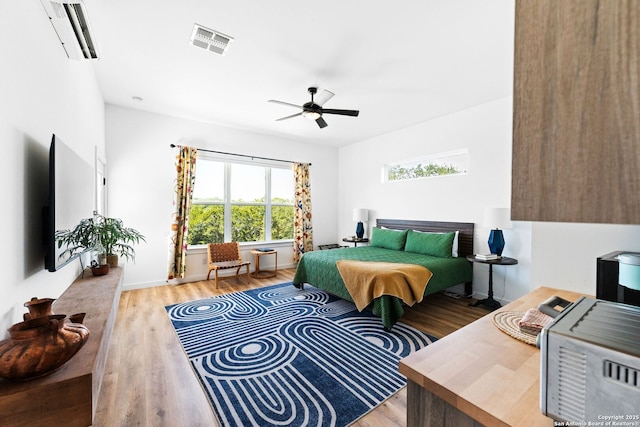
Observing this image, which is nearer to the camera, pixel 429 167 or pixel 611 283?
pixel 611 283

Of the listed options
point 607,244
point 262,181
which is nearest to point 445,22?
point 607,244

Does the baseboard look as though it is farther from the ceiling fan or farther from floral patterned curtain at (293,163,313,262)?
the ceiling fan

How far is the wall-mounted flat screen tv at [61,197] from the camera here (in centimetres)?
149

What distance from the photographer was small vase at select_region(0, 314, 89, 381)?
3.05 ft

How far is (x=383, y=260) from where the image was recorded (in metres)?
3.63

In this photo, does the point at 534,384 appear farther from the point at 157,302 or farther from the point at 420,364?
the point at 157,302

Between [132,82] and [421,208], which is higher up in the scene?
[132,82]

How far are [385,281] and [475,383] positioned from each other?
2.01 m

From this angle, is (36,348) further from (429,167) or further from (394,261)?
(429,167)

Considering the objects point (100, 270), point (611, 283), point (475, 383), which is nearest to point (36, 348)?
point (475, 383)

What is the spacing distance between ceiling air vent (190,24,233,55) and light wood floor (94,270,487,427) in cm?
274

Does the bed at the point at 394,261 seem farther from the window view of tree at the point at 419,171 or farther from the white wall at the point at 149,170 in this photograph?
the white wall at the point at 149,170

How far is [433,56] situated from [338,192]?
392 cm

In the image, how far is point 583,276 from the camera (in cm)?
160
